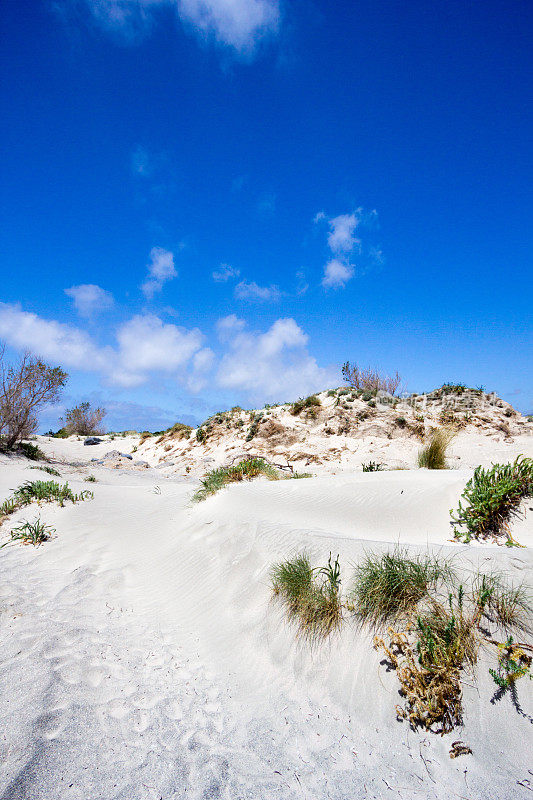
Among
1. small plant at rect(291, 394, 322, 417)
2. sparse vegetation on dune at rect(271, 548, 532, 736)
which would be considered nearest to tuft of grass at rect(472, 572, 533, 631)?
sparse vegetation on dune at rect(271, 548, 532, 736)

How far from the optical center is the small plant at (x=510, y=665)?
6.81 ft

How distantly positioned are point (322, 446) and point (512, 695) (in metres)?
13.1

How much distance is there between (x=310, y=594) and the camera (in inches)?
125

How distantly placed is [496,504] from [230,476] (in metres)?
5.61

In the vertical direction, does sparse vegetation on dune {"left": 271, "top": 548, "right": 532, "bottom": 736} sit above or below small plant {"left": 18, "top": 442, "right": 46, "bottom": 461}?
below

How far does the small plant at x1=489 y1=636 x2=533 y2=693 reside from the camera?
208 centimetres

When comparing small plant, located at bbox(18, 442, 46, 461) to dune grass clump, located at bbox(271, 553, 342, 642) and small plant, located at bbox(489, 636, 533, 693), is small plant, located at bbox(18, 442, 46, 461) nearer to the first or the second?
dune grass clump, located at bbox(271, 553, 342, 642)

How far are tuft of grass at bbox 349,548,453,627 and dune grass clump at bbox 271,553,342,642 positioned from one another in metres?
0.17

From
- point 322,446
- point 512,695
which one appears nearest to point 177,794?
point 512,695

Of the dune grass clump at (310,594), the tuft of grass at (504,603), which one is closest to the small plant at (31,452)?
the dune grass clump at (310,594)

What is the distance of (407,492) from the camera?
563 centimetres

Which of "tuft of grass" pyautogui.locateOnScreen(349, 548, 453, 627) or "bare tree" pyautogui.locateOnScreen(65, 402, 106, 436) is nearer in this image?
"tuft of grass" pyautogui.locateOnScreen(349, 548, 453, 627)

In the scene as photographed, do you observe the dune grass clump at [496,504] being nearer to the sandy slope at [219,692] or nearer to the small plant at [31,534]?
the sandy slope at [219,692]

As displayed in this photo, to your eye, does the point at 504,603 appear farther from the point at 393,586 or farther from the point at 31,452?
the point at 31,452
